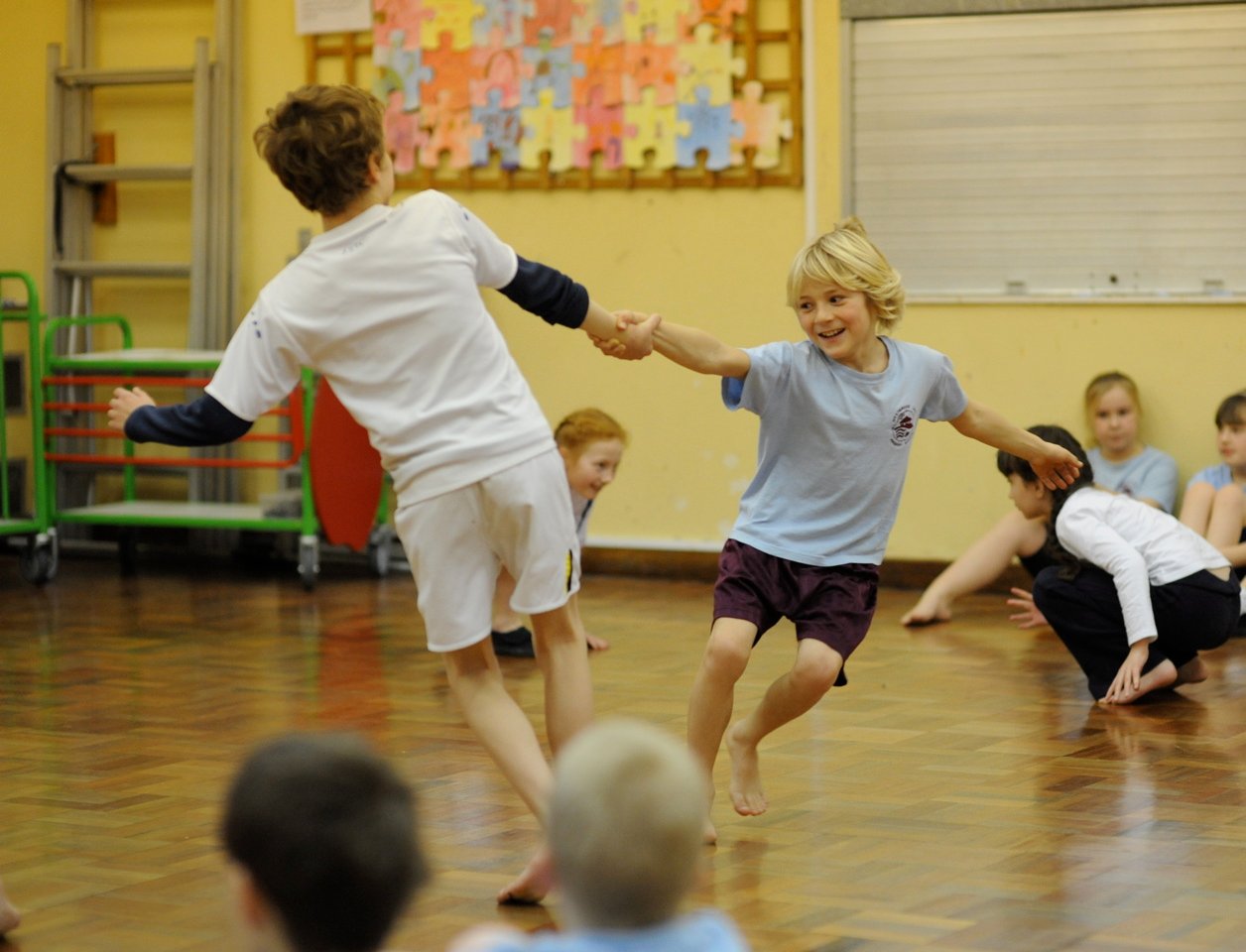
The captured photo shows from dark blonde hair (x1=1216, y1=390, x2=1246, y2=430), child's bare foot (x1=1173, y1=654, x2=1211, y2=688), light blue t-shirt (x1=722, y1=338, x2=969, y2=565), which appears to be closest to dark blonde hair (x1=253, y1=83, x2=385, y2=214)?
light blue t-shirt (x1=722, y1=338, x2=969, y2=565)

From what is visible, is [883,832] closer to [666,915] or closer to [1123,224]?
[666,915]

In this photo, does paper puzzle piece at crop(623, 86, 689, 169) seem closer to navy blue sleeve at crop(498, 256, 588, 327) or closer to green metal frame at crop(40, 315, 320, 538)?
green metal frame at crop(40, 315, 320, 538)

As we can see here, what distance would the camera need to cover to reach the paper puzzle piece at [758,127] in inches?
241

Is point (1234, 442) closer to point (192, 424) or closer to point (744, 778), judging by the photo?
point (744, 778)

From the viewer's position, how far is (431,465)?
2.44 metres

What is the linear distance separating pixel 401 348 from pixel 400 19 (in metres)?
4.42

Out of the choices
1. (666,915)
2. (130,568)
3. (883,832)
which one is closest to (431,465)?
(883,832)

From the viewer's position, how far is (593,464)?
178 inches

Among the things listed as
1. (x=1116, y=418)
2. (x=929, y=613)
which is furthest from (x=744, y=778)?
(x=1116, y=418)

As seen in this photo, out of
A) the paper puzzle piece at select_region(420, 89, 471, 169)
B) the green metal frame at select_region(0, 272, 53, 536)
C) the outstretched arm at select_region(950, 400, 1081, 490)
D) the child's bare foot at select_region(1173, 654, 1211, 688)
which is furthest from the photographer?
the paper puzzle piece at select_region(420, 89, 471, 169)

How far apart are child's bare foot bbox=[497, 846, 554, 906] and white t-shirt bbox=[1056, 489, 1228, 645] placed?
1966 millimetres

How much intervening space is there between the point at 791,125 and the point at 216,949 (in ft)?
14.4

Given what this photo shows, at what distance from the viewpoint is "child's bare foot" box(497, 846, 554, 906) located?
2.49 m

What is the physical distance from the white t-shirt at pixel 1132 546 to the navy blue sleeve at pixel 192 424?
2.31 metres
